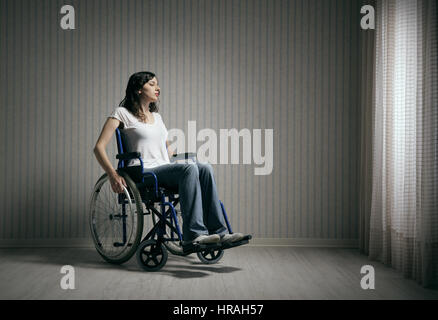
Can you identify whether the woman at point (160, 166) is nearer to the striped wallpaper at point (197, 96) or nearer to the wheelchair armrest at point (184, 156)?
the wheelchair armrest at point (184, 156)

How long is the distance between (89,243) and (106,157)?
3.22ft

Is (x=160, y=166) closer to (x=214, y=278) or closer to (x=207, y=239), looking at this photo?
(x=207, y=239)

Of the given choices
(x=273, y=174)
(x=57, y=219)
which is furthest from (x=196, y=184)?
(x=57, y=219)

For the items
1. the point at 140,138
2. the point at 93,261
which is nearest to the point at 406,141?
the point at 140,138

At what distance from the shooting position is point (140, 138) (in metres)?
2.41

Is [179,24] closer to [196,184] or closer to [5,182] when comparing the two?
[196,184]

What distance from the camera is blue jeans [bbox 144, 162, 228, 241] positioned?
212 cm

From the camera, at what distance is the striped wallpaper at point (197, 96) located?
120 inches

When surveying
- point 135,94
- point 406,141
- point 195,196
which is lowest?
point 195,196

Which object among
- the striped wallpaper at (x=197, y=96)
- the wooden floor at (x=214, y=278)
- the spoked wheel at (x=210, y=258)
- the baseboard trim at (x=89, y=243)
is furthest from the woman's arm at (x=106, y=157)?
the baseboard trim at (x=89, y=243)

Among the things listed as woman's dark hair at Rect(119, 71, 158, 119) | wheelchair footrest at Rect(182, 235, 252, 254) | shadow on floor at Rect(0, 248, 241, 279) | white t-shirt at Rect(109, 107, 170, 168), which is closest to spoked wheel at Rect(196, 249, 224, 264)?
shadow on floor at Rect(0, 248, 241, 279)

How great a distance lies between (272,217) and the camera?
3.06 m

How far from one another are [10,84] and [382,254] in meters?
2.79

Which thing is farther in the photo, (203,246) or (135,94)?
(135,94)
